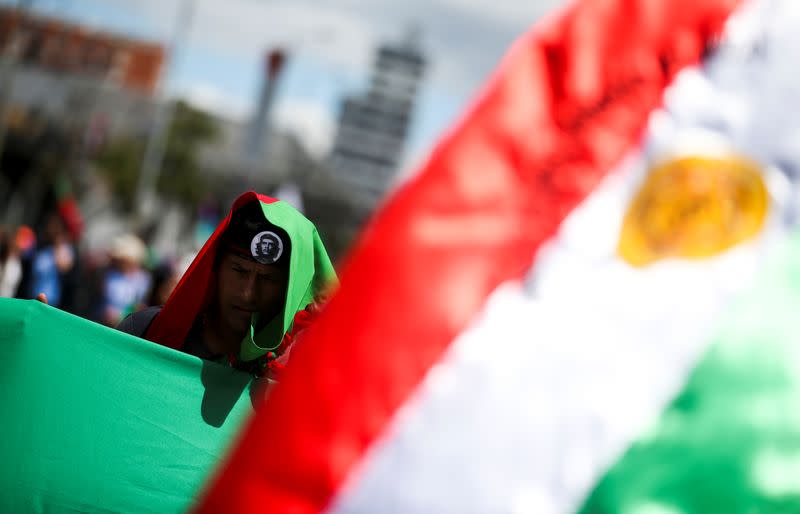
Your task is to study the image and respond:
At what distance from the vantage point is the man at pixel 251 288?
291 cm

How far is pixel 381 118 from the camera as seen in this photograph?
186375mm

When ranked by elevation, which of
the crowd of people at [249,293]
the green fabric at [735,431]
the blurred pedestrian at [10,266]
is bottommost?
the blurred pedestrian at [10,266]

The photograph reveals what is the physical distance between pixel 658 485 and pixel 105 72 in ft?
273

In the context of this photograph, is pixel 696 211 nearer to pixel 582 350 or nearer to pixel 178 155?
pixel 582 350

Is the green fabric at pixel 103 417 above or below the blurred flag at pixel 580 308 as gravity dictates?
below

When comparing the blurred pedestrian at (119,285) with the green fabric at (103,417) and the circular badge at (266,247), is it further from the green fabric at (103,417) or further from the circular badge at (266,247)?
the circular badge at (266,247)

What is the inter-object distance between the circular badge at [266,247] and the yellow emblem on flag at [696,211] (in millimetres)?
2062

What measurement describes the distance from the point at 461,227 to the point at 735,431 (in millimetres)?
277

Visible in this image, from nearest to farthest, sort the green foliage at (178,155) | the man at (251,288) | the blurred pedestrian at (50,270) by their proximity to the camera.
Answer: the man at (251,288), the blurred pedestrian at (50,270), the green foliage at (178,155)

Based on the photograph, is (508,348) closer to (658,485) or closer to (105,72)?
(658,485)

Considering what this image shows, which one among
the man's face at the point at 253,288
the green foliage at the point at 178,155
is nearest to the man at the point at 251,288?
the man's face at the point at 253,288

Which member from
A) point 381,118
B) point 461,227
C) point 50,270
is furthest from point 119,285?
point 381,118

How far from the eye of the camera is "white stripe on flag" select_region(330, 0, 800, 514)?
2.97 feet

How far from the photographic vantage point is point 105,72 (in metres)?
80.2
